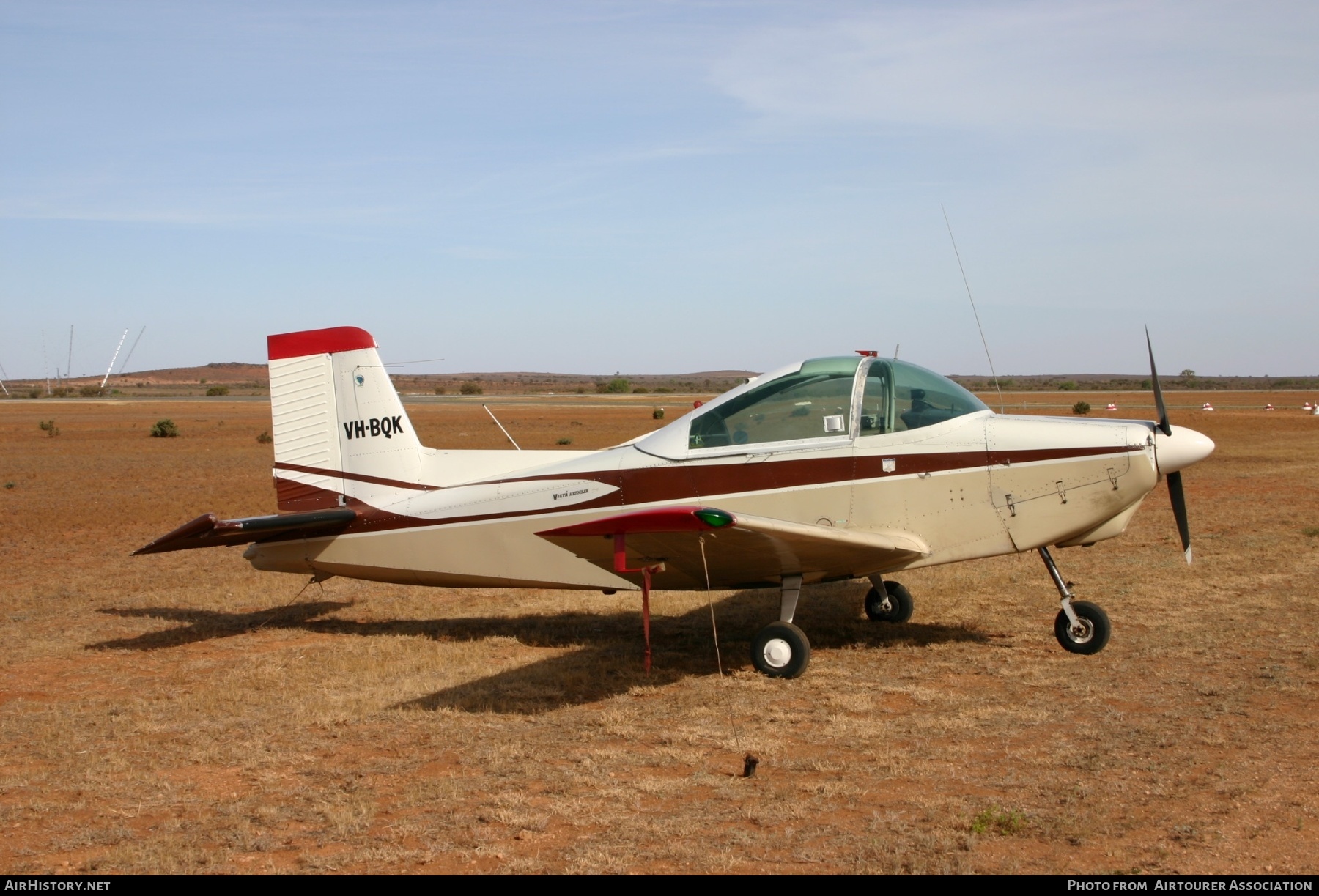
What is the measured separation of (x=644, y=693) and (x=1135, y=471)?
383cm

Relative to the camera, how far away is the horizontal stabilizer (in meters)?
7.76

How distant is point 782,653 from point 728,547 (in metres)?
0.94

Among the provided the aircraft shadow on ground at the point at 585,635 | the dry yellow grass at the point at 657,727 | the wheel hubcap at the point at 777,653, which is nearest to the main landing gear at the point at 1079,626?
the dry yellow grass at the point at 657,727

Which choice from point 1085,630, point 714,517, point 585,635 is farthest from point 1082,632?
point 585,635

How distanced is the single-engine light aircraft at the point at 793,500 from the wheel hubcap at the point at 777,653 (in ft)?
0.04

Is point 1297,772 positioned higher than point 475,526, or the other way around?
point 475,526

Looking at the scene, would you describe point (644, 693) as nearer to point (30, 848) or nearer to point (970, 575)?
point (30, 848)

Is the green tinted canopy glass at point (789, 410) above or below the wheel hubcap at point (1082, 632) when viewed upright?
above

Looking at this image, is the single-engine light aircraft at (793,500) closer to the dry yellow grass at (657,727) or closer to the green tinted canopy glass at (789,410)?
the green tinted canopy glass at (789,410)

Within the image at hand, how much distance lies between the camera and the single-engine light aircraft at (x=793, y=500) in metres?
7.13

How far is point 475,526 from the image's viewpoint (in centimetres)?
852
